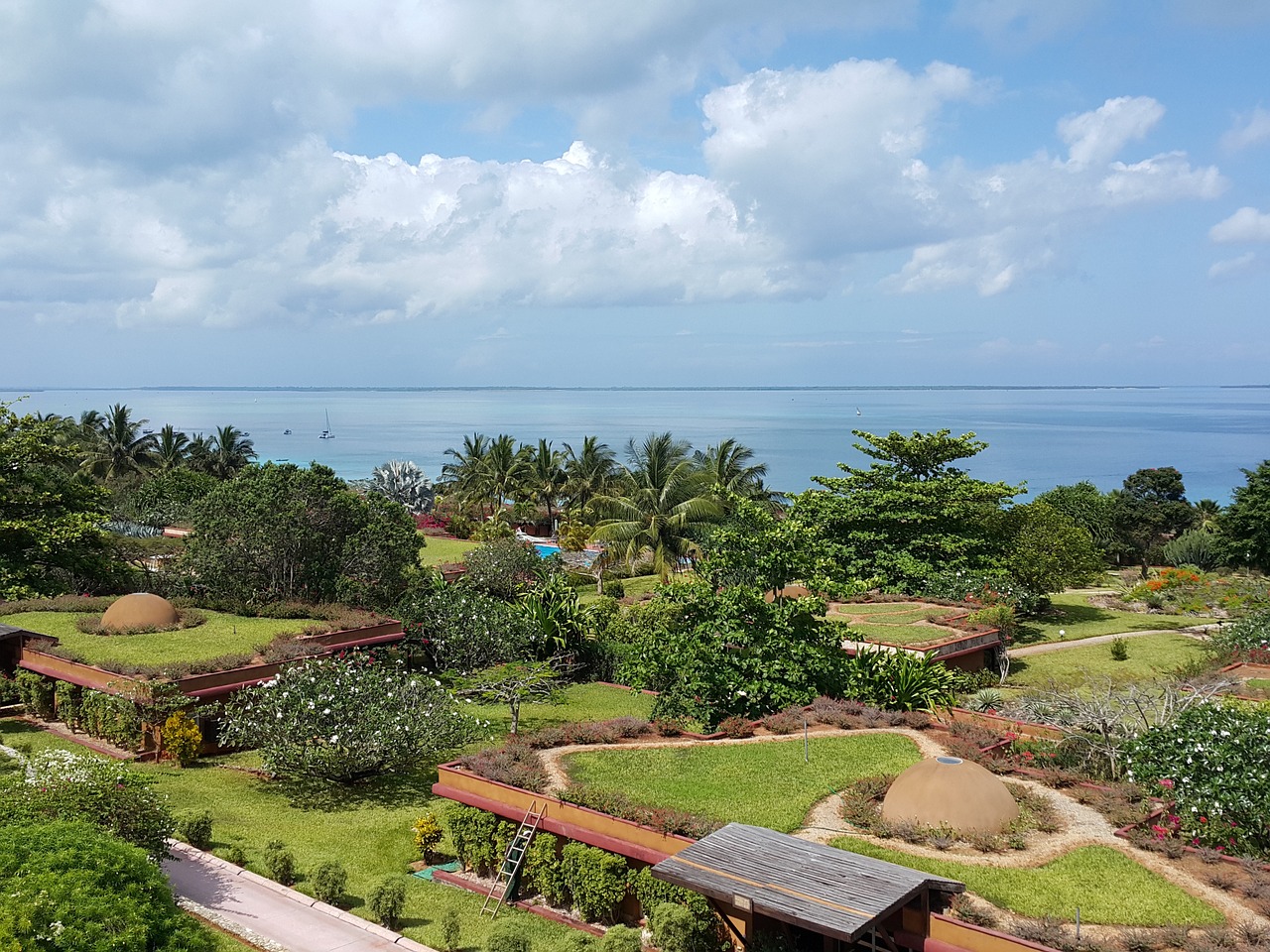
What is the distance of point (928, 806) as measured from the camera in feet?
46.8

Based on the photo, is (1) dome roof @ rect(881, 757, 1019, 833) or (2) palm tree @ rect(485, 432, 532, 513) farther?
(2) palm tree @ rect(485, 432, 532, 513)

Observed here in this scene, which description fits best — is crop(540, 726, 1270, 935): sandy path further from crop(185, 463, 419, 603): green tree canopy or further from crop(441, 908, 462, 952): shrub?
crop(185, 463, 419, 603): green tree canopy

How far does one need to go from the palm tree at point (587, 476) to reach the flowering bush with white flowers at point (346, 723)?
3591cm

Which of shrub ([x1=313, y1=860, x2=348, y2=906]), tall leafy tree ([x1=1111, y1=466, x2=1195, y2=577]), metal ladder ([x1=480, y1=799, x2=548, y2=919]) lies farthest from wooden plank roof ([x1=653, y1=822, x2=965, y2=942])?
tall leafy tree ([x1=1111, y1=466, x2=1195, y2=577])

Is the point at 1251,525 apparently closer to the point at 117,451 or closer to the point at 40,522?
the point at 40,522

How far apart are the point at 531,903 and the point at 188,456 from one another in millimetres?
61984

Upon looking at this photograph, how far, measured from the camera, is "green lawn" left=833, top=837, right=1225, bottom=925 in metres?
11.4

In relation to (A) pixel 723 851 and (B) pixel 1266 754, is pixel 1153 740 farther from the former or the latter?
(A) pixel 723 851

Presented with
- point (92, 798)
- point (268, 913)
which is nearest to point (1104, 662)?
point (268, 913)

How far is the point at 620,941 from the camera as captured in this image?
12.6 metres

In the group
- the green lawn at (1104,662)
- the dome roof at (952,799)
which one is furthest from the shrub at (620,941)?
the green lawn at (1104,662)

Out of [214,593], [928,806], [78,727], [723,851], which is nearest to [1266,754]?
[928,806]

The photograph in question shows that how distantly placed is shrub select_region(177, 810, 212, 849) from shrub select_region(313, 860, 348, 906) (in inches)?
121

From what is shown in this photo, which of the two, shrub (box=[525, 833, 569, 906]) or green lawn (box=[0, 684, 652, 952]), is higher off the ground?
shrub (box=[525, 833, 569, 906])
